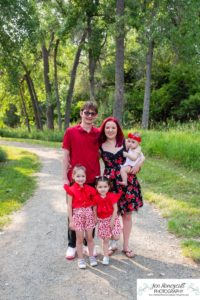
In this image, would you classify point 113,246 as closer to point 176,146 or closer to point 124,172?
point 124,172

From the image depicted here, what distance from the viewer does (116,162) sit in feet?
15.1

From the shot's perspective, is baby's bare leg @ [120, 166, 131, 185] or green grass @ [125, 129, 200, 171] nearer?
baby's bare leg @ [120, 166, 131, 185]

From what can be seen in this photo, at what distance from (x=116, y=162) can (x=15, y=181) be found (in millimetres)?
5883

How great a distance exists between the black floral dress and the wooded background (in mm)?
9275

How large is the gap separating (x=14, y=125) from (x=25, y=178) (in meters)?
39.9

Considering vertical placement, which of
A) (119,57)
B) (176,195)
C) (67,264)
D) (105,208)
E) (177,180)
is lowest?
(67,264)

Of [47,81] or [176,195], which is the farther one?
[47,81]

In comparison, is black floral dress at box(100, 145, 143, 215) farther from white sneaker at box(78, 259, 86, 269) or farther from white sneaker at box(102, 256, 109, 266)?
white sneaker at box(78, 259, 86, 269)

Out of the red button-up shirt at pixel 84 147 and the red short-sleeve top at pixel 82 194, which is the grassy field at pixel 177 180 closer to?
the red short-sleeve top at pixel 82 194

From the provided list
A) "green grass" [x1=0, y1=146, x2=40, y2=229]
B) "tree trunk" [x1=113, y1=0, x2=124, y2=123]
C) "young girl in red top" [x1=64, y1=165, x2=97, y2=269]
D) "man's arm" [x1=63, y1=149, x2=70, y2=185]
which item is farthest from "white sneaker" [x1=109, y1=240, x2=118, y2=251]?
"tree trunk" [x1=113, y1=0, x2=124, y2=123]

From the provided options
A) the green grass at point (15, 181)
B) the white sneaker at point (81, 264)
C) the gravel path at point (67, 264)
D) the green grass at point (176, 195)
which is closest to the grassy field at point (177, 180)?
the green grass at point (176, 195)


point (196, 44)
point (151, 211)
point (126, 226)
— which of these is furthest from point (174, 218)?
Answer: point (196, 44)

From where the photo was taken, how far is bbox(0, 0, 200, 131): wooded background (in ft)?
44.6

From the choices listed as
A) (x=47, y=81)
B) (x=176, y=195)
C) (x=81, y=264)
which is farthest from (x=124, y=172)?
(x=47, y=81)
